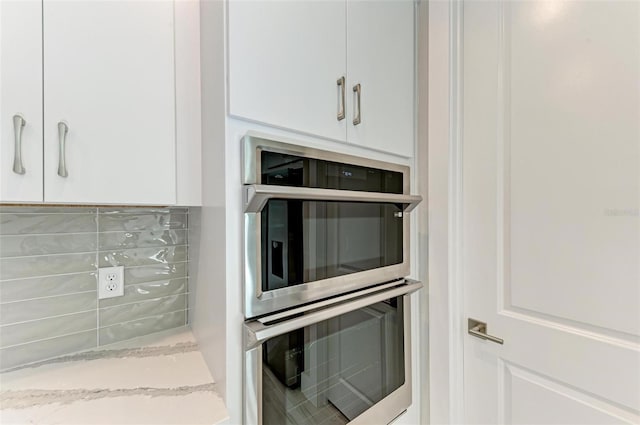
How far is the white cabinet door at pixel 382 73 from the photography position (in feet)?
3.06

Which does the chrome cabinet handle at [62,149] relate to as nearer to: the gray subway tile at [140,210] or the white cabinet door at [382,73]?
the gray subway tile at [140,210]

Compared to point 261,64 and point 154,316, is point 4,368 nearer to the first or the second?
point 154,316

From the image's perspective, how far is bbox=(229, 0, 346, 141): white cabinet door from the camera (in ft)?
2.28

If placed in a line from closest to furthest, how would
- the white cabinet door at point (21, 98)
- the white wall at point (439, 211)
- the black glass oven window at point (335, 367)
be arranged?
1. the white cabinet door at point (21, 98)
2. the black glass oven window at point (335, 367)
3. the white wall at point (439, 211)

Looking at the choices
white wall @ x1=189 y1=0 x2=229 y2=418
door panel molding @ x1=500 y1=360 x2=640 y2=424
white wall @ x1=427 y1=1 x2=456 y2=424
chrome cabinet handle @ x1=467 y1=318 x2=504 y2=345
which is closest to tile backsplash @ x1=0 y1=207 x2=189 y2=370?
white wall @ x1=189 y1=0 x2=229 y2=418

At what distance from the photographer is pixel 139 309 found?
3.47 ft

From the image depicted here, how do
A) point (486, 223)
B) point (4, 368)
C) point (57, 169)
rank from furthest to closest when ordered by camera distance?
1. point (486, 223)
2. point (4, 368)
3. point (57, 169)

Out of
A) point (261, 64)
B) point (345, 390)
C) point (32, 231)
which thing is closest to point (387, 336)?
point (345, 390)

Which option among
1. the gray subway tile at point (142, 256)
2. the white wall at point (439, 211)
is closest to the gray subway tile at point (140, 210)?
the gray subway tile at point (142, 256)

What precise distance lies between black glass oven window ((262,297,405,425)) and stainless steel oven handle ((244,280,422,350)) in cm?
5

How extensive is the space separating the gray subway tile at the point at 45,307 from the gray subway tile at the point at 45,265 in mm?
84

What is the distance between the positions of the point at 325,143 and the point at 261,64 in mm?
279

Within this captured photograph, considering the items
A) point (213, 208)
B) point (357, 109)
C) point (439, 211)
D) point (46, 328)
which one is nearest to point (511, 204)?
point (439, 211)

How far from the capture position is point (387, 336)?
106 cm
